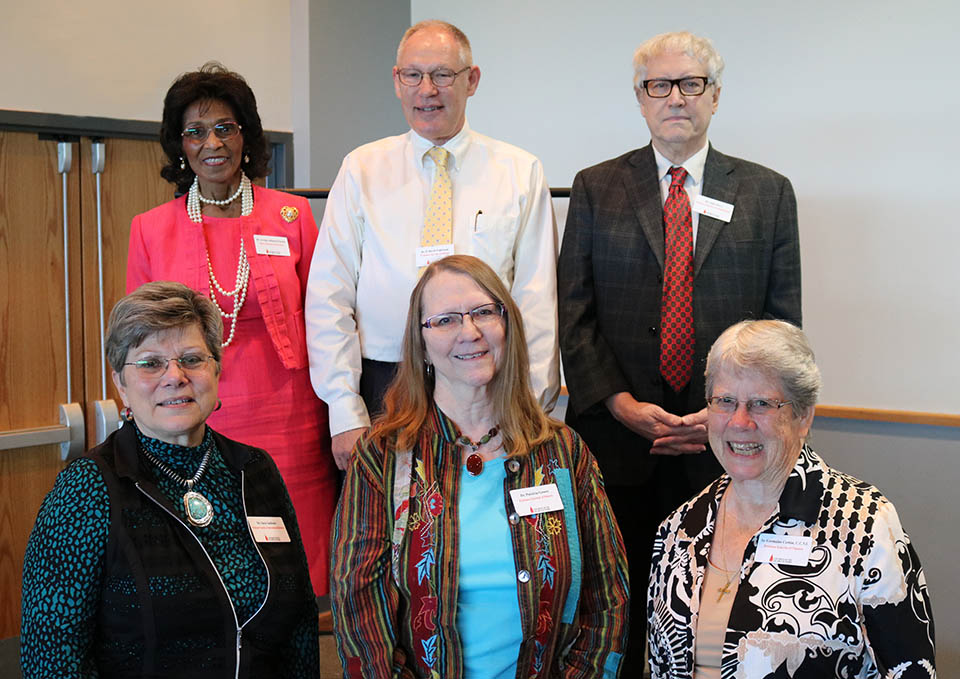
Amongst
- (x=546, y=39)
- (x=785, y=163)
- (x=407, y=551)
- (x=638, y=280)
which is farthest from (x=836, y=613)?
(x=546, y=39)

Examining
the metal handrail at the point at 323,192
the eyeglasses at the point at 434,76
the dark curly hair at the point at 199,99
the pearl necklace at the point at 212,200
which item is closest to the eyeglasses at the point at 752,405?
the eyeglasses at the point at 434,76

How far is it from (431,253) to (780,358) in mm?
1109

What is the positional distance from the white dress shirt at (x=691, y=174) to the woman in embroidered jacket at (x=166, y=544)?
1317 mm

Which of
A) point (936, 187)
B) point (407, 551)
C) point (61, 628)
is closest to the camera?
point (61, 628)

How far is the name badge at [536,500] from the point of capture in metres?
2.00

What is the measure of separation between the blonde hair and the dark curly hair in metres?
1.17

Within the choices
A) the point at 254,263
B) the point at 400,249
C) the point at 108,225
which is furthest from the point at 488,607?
the point at 108,225

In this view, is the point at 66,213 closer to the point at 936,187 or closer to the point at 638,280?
the point at 638,280

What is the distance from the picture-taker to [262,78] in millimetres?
4781

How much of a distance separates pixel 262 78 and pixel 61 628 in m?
3.55

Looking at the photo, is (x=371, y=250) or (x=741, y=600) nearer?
(x=741, y=600)

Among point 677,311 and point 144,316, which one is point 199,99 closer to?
point 144,316

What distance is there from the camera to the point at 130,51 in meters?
4.27

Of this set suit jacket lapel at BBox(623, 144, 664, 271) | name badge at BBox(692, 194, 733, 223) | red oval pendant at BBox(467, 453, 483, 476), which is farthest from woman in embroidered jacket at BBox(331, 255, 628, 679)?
name badge at BBox(692, 194, 733, 223)
